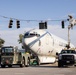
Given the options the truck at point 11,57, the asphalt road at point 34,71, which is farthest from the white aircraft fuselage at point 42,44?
the asphalt road at point 34,71

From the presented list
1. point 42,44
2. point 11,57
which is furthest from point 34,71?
point 42,44

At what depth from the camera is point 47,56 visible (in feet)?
180

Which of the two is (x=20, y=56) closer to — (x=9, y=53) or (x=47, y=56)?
(x=9, y=53)

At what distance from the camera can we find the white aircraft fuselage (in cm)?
5078

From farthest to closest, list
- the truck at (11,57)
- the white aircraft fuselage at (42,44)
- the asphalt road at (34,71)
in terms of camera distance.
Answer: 1. the white aircraft fuselage at (42,44)
2. the truck at (11,57)
3. the asphalt road at (34,71)

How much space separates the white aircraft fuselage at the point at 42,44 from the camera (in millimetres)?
50781

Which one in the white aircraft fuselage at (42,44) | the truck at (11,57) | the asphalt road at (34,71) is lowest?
the asphalt road at (34,71)

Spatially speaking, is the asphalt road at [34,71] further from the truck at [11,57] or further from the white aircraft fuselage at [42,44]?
the white aircraft fuselage at [42,44]

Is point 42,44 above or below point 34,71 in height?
above

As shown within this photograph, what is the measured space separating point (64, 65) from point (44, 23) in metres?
8.33

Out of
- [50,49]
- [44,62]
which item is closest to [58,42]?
[50,49]

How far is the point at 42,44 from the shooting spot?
5275cm

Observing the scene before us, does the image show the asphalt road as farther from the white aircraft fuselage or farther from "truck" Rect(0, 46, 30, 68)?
the white aircraft fuselage

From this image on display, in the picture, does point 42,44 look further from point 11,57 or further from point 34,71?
point 34,71
